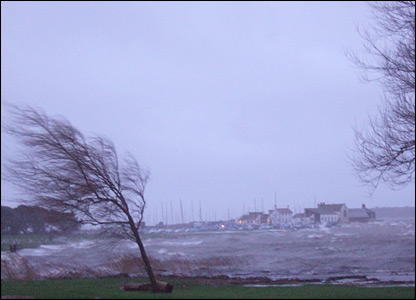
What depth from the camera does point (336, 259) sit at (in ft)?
152

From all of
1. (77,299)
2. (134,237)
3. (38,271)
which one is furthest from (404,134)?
(38,271)

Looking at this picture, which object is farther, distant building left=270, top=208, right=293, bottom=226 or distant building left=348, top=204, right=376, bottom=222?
distant building left=270, top=208, right=293, bottom=226

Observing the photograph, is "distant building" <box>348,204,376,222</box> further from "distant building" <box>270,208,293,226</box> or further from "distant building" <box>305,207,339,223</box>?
"distant building" <box>270,208,293,226</box>

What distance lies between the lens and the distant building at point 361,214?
61.5 meters

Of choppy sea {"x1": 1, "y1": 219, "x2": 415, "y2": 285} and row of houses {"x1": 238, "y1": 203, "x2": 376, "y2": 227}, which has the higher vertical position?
row of houses {"x1": 238, "y1": 203, "x2": 376, "y2": 227}

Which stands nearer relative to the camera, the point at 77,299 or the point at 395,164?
the point at 77,299

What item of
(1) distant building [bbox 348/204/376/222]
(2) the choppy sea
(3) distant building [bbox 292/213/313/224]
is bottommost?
(2) the choppy sea

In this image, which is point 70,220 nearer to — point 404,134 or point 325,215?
point 404,134

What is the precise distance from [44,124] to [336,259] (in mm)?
33282

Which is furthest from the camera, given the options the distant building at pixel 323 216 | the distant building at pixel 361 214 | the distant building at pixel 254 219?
the distant building at pixel 254 219

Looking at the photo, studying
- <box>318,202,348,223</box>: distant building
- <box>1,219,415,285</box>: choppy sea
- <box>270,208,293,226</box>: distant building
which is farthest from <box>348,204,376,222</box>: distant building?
<box>270,208,293,226</box>: distant building

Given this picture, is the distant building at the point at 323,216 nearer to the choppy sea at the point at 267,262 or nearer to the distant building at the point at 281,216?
the choppy sea at the point at 267,262

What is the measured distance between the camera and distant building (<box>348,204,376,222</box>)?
61.5 meters

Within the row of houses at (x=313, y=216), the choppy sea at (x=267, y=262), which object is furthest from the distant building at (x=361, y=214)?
the choppy sea at (x=267, y=262)
